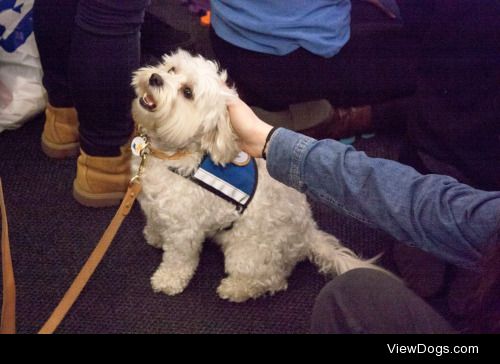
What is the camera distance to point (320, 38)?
1446 millimetres

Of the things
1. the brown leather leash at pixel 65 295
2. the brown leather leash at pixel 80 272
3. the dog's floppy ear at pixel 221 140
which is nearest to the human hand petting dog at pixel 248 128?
the dog's floppy ear at pixel 221 140

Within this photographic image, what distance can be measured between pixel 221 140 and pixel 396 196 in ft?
1.32

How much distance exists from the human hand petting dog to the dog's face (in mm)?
17

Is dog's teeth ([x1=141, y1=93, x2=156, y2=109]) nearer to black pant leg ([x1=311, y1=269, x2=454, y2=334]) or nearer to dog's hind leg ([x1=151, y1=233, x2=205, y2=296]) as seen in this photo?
dog's hind leg ([x1=151, y1=233, x2=205, y2=296])

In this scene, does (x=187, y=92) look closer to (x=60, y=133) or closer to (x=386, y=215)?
(x=386, y=215)

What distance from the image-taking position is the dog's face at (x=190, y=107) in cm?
103

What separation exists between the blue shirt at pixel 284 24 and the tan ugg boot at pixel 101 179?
49 centimetres

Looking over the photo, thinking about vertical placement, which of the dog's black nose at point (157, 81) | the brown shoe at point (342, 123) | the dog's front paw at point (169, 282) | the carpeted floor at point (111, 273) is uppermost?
the dog's black nose at point (157, 81)

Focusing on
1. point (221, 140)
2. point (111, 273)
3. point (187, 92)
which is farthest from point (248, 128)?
point (111, 273)

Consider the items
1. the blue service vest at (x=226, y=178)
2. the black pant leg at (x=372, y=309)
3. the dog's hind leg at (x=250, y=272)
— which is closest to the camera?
the black pant leg at (x=372, y=309)

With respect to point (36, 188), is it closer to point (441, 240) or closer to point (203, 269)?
point (203, 269)

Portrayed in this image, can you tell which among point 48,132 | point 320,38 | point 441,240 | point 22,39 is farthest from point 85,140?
point 441,240

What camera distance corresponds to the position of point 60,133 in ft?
5.01

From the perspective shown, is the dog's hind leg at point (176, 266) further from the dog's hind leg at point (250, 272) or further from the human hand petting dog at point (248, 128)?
the human hand petting dog at point (248, 128)
